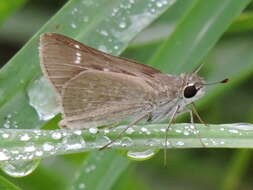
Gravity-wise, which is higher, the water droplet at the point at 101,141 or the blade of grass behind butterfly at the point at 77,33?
the blade of grass behind butterfly at the point at 77,33

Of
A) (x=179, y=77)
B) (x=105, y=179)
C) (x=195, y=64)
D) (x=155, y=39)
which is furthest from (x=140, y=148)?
(x=155, y=39)

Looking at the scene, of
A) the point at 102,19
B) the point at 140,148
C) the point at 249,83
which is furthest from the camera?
the point at 249,83

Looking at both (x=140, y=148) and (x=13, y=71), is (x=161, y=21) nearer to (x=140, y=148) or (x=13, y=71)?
(x=13, y=71)

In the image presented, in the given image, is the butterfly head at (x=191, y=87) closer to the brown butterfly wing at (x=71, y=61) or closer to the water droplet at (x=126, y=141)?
the brown butterfly wing at (x=71, y=61)

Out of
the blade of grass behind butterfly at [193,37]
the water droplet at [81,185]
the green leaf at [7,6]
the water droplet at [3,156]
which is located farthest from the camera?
the green leaf at [7,6]

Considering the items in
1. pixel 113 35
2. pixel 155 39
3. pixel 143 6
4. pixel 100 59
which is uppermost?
pixel 155 39

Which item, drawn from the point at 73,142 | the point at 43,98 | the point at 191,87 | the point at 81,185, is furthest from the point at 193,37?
the point at 73,142

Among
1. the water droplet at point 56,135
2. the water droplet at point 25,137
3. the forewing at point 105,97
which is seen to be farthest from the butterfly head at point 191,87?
the water droplet at point 25,137
